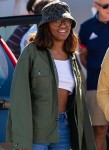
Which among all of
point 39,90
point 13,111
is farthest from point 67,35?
point 13,111

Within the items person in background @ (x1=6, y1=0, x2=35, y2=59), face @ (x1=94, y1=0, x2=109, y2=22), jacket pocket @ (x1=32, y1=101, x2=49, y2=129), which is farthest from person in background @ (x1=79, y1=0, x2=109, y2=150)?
jacket pocket @ (x1=32, y1=101, x2=49, y2=129)

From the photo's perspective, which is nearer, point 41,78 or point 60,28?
point 41,78

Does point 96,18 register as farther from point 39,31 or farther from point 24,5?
point 24,5

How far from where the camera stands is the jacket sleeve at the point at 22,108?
343 cm

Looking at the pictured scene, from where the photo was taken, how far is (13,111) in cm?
347

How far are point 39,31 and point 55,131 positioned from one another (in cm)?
78

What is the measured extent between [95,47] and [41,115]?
1.39 metres

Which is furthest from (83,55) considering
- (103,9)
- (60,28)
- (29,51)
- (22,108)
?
(22,108)

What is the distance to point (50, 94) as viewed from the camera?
3490mm

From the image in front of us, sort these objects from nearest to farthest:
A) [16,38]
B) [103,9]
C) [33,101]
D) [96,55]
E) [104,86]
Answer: [104,86], [33,101], [96,55], [103,9], [16,38]

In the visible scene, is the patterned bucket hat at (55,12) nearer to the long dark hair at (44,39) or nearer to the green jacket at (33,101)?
the long dark hair at (44,39)

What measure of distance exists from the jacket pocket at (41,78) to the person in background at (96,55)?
1.22 meters

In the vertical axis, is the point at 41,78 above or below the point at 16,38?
above

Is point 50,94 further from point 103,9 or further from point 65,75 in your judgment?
point 103,9
